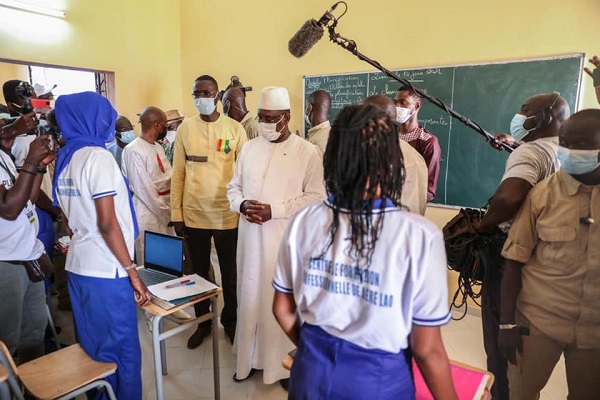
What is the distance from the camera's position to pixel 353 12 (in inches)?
148

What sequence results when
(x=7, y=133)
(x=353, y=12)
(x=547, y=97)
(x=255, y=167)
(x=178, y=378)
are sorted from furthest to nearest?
(x=353, y=12)
(x=178, y=378)
(x=255, y=167)
(x=7, y=133)
(x=547, y=97)

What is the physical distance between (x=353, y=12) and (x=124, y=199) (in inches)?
118

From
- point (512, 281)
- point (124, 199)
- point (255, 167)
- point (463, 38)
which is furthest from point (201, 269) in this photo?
point (463, 38)

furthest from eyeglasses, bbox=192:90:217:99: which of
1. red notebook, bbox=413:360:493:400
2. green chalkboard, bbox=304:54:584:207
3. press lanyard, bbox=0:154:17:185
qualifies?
red notebook, bbox=413:360:493:400

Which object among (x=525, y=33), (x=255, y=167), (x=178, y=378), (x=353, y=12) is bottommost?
(x=178, y=378)

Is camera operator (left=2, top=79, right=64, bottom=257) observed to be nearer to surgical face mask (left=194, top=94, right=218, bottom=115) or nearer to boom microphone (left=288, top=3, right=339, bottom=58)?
surgical face mask (left=194, top=94, right=218, bottom=115)

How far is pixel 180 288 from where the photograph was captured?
1965 millimetres

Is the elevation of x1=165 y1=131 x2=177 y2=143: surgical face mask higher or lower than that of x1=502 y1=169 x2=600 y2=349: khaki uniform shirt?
higher

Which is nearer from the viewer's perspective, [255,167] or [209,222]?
[255,167]

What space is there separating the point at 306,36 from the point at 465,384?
73.4 inches

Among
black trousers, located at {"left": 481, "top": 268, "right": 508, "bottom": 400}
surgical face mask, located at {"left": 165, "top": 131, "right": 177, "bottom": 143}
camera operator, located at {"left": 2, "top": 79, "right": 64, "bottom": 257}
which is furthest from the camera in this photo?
surgical face mask, located at {"left": 165, "top": 131, "right": 177, "bottom": 143}

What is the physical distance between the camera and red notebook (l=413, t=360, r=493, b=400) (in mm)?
1149

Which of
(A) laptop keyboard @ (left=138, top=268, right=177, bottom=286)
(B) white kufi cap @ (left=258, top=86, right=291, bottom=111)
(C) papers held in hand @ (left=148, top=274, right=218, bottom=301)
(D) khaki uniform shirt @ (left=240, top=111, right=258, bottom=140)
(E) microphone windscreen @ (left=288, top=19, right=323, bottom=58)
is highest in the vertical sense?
(E) microphone windscreen @ (left=288, top=19, right=323, bottom=58)

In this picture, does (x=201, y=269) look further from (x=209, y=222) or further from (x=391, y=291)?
(x=391, y=291)
